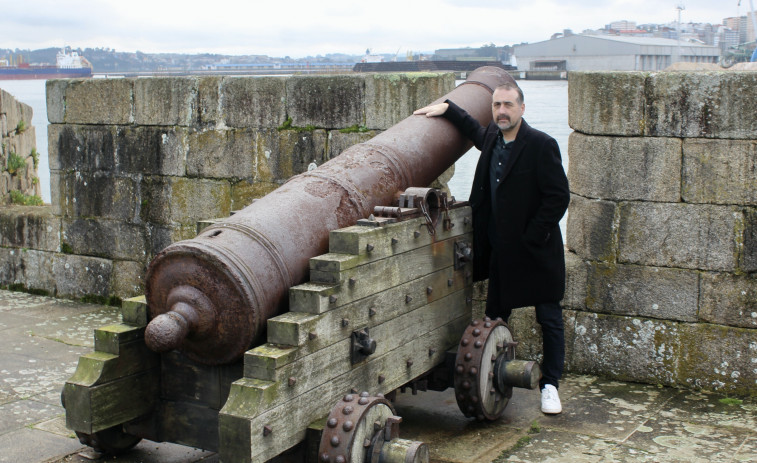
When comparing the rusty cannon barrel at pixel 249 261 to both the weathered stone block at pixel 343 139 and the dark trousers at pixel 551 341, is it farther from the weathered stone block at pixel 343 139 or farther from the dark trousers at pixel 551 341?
the weathered stone block at pixel 343 139

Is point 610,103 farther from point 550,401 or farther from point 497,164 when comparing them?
point 550,401

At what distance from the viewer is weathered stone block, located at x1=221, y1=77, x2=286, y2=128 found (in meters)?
6.32

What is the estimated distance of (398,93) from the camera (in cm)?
586

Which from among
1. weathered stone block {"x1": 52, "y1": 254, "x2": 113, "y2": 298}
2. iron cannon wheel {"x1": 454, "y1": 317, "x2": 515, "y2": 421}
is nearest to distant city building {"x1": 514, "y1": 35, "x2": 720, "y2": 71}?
weathered stone block {"x1": 52, "y1": 254, "x2": 113, "y2": 298}

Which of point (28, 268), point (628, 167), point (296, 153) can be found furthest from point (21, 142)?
point (628, 167)

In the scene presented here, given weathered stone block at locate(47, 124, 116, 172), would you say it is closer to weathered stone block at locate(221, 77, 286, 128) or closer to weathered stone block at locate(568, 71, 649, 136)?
weathered stone block at locate(221, 77, 286, 128)

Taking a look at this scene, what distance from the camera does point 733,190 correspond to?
192 inches

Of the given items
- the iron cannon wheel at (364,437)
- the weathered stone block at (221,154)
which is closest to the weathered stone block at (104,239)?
the weathered stone block at (221,154)

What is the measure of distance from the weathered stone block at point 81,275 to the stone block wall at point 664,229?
152 inches

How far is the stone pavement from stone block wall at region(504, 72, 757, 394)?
20 centimetres

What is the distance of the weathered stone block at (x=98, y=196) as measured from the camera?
709cm

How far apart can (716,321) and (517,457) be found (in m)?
1.65

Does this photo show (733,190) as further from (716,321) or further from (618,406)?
(618,406)

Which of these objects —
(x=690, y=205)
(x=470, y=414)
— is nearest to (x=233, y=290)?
(x=470, y=414)
